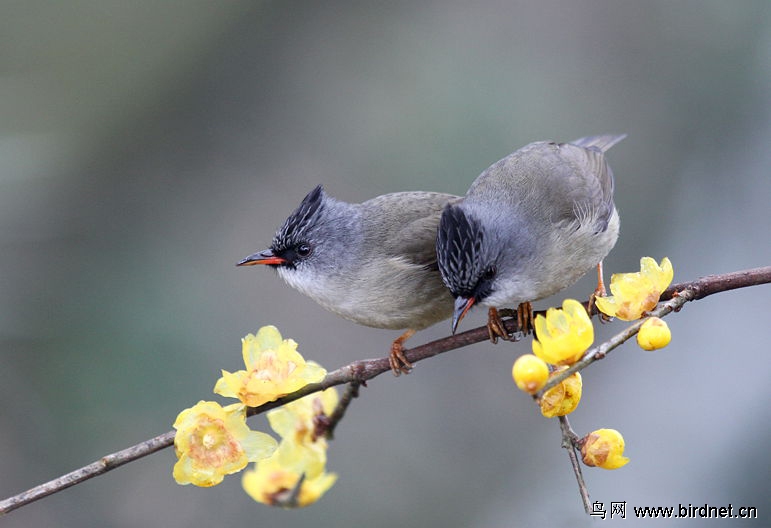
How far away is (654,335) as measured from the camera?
1793 millimetres

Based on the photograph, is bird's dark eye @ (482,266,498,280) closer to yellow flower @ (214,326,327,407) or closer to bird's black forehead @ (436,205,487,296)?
bird's black forehead @ (436,205,487,296)

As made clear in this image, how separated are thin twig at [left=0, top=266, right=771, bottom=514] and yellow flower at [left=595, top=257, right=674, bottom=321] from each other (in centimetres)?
4

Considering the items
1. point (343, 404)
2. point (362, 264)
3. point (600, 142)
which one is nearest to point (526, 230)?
point (362, 264)

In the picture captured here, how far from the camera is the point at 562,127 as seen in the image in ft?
17.6

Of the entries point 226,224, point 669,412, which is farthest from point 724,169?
point 226,224

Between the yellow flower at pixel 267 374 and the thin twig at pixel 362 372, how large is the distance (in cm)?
8

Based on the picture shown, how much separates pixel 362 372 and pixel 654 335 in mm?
764

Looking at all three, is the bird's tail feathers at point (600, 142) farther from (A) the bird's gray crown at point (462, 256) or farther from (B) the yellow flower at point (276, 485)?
(B) the yellow flower at point (276, 485)

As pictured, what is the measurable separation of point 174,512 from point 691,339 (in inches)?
119

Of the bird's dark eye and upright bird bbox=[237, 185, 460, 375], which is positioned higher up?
upright bird bbox=[237, 185, 460, 375]

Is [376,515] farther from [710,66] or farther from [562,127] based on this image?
[710,66]

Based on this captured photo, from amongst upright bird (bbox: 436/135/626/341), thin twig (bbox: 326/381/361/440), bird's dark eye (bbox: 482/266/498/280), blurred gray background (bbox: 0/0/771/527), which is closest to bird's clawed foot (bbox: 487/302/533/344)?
upright bird (bbox: 436/135/626/341)

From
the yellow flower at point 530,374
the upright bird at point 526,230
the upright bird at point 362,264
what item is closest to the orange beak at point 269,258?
the upright bird at point 362,264

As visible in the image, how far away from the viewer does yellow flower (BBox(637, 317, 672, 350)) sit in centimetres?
179
